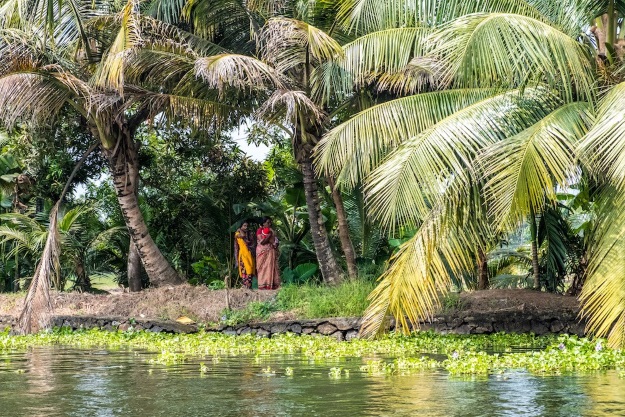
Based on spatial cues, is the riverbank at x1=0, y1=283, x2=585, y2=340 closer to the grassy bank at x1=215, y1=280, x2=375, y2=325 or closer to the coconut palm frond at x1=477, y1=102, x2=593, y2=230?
the grassy bank at x1=215, y1=280, x2=375, y2=325

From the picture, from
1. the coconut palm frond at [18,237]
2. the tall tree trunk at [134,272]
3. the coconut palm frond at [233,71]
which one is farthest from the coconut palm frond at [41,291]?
the coconut palm frond at [233,71]

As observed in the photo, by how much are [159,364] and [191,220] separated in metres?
10.9

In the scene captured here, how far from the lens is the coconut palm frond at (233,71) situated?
15.5 meters

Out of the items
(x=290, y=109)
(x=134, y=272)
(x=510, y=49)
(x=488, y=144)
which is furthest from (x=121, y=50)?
(x=510, y=49)

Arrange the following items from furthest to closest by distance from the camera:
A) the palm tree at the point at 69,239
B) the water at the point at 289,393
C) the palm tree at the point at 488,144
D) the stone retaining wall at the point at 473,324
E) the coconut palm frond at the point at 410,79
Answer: the palm tree at the point at 69,239 < the coconut palm frond at the point at 410,79 < the stone retaining wall at the point at 473,324 < the palm tree at the point at 488,144 < the water at the point at 289,393

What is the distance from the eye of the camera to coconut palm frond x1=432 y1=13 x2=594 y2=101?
10844 millimetres

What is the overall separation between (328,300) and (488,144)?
5.99m

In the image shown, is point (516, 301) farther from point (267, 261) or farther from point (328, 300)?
point (267, 261)

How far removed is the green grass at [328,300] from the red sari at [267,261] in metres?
2.25

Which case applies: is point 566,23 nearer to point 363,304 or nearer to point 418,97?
point 418,97

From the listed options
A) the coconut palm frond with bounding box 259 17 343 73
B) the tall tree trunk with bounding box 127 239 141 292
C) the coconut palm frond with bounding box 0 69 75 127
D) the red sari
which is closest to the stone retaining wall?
the red sari

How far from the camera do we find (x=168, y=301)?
18828mm

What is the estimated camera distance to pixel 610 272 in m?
10.9

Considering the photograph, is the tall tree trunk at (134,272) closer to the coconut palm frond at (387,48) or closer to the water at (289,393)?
the coconut palm frond at (387,48)
